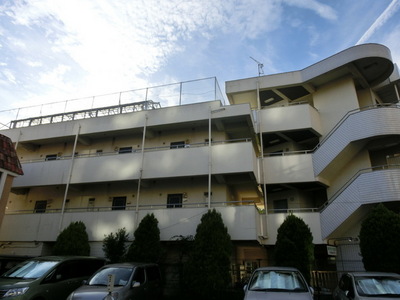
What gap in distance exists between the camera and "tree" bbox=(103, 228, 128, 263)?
14727 millimetres

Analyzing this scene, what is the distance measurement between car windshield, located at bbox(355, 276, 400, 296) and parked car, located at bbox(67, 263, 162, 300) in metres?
6.11

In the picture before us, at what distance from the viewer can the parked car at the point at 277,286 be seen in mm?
7172

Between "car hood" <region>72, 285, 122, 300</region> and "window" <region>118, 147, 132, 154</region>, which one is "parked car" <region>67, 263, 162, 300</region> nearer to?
"car hood" <region>72, 285, 122, 300</region>

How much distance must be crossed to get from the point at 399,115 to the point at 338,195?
526cm

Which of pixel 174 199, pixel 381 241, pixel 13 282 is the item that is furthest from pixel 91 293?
pixel 381 241

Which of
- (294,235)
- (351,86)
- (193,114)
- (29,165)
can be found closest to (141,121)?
(193,114)

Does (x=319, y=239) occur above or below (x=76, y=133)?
below

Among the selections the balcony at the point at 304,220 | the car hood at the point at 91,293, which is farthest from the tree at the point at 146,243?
the car hood at the point at 91,293

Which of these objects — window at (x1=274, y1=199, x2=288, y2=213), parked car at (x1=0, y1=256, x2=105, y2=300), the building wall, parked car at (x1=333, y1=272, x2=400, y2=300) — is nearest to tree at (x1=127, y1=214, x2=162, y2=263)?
parked car at (x1=0, y1=256, x2=105, y2=300)

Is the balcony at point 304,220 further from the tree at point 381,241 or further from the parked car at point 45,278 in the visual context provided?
the parked car at point 45,278

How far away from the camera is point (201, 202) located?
658 inches

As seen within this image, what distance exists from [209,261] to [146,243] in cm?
343

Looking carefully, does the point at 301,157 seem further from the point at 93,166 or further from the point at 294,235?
the point at 93,166

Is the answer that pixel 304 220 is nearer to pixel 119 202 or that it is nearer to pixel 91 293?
pixel 91 293
